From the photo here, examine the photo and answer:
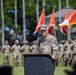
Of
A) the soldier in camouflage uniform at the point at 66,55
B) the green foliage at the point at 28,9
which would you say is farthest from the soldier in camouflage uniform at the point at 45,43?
the green foliage at the point at 28,9

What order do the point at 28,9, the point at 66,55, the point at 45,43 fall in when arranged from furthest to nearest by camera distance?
1. the point at 28,9
2. the point at 66,55
3. the point at 45,43

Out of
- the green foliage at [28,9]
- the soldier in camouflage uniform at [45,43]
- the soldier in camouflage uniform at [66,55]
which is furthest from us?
the green foliage at [28,9]

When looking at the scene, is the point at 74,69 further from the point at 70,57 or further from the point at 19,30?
the point at 19,30

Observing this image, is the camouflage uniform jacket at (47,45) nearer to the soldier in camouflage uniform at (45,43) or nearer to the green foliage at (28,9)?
the soldier in camouflage uniform at (45,43)

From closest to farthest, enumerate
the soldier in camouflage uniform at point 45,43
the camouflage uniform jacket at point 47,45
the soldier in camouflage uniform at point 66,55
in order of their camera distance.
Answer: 1. the soldier in camouflage uniform at point 45,43
2. the camouflage uniform jacket at point 47,45
3. the soldier in camouflage uniform at point 66,55

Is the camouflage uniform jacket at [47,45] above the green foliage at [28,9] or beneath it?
beneath

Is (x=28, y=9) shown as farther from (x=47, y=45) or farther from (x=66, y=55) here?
(x=47, y=45)

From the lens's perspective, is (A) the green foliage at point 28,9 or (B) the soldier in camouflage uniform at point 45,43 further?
(A) the green foliage at point 28,9

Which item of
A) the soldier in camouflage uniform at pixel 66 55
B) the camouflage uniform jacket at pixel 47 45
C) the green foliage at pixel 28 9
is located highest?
the green foliage at pixel 28 9

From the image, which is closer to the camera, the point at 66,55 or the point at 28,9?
the point at 66,55

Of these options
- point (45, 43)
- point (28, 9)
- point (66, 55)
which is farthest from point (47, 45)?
point (28, 9)

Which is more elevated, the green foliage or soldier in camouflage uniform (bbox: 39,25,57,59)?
the green foliage

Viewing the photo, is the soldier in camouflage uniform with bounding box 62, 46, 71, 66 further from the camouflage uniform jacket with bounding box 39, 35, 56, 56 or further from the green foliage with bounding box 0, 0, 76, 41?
the green foliage with bounding box 0, 0, 76, 41

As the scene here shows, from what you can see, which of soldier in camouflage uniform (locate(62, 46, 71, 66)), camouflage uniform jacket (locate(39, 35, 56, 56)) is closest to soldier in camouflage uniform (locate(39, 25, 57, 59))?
camouflage uniform jacket (locate(39, 35, 56, 56))
